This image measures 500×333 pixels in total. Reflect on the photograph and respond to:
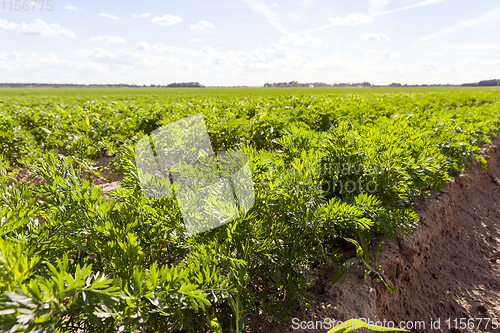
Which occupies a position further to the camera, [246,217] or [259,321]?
[259,321]

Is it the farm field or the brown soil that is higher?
the farm field

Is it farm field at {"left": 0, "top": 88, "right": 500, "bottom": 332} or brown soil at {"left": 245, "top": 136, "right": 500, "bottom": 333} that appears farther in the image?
brown soil at {"left": 245, "top": 136, "right": 500, "bottom": 333}

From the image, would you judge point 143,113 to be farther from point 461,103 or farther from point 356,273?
point 461,103

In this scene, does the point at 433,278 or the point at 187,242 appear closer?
the point at 187,242

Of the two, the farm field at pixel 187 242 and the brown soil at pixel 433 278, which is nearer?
the farm field at pixel 187 242

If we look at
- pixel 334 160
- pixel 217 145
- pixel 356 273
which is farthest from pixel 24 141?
pixel 356 273

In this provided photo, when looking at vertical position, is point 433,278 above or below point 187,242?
below

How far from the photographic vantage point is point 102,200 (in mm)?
1298

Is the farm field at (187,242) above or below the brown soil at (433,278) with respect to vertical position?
above

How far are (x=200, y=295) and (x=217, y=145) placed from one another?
10.4 feet

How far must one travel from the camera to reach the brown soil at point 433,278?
195cm

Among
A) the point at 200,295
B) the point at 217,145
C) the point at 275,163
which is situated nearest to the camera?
the point at 200,295

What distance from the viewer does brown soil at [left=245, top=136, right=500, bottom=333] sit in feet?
6.40

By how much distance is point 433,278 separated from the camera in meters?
2.87
